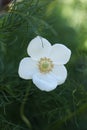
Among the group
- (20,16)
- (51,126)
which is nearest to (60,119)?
(51,126)

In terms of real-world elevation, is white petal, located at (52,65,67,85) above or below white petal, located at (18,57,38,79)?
below

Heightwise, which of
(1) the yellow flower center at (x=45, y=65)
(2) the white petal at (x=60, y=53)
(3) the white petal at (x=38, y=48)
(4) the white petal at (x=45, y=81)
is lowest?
(4) the white petal at (x=45, y=81)

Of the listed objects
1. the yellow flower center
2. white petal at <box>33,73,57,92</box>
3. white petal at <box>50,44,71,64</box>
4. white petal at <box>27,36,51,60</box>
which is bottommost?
white petal at <box>33,73,57,92</box>

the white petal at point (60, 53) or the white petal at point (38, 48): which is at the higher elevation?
the white petal at point (38, 48)

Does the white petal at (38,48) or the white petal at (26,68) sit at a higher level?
the white petal at (38,48)
